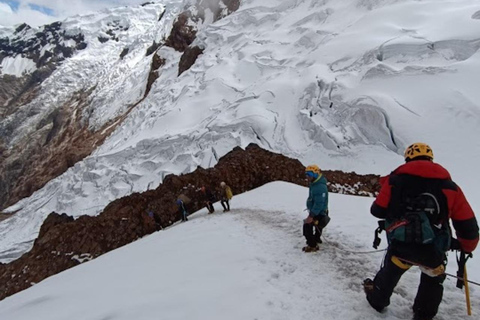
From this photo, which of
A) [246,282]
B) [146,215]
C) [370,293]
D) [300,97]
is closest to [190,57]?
[300,97]

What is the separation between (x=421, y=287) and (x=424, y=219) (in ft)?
2.93

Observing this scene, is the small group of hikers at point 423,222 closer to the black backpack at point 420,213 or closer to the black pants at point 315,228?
the black backpack at point 420,213

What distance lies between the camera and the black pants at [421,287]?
11.7 ft

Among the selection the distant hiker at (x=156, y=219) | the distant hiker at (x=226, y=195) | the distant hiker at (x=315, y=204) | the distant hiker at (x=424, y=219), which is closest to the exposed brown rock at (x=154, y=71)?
the distant hiker at (x=156, y=219)

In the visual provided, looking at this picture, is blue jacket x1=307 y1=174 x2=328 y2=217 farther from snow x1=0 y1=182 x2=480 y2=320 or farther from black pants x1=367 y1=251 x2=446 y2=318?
black pants x1=367 y1=251 x2=446 y2=318

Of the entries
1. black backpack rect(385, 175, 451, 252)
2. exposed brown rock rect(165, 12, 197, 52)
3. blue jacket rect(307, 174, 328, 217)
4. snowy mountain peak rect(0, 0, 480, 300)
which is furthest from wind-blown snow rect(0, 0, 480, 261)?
black backpack rect(385, 175, 451, 252)

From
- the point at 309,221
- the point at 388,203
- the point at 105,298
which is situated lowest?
the point at 105,298

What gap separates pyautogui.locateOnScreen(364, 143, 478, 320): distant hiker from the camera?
10.8 ft

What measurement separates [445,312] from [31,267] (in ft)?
61.2

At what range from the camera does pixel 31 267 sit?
1711 cm

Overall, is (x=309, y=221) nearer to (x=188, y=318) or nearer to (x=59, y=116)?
(x=188, y=318)

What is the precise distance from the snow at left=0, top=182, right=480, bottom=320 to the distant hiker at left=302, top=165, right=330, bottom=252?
29 centimetres

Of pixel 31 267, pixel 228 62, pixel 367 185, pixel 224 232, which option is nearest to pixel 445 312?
pixel 224 232

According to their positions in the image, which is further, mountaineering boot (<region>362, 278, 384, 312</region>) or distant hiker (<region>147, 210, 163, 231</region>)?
distant hiker (<region>147, 210, 163, 231</region>)
